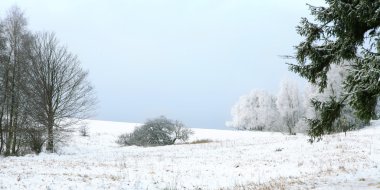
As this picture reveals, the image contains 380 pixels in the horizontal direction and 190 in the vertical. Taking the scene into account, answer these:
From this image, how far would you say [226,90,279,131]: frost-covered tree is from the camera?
256 ft

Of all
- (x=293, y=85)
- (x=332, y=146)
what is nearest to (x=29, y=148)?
(x=332, y=146)

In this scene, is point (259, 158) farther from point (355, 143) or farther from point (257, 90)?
point (257, 90)

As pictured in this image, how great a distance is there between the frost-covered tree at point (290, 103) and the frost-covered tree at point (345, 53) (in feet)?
188

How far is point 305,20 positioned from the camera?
11.5m

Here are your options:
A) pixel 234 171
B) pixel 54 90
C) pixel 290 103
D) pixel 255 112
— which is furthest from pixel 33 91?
pixel 255 112

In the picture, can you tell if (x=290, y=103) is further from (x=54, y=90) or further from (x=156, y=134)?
(x=54, y=90)

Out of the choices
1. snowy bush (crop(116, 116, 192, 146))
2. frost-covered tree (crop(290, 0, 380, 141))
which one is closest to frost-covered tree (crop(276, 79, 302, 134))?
snowy bush (crop(116, 116, 192, 146))

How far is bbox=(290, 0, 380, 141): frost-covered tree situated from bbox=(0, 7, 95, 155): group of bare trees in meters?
20.9

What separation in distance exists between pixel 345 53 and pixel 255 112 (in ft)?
239

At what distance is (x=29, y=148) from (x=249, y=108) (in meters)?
60.3

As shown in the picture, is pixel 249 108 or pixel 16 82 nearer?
pixel 16 82

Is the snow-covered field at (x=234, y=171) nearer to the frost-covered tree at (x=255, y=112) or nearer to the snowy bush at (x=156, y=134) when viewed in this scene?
the snowy bush at (x=156, y=134)

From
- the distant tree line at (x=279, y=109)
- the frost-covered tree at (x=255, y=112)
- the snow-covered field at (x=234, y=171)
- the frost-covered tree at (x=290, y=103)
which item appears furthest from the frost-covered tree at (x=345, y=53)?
the frost-covered tree at (x=255, y=112)

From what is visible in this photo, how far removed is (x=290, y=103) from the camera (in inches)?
2694
